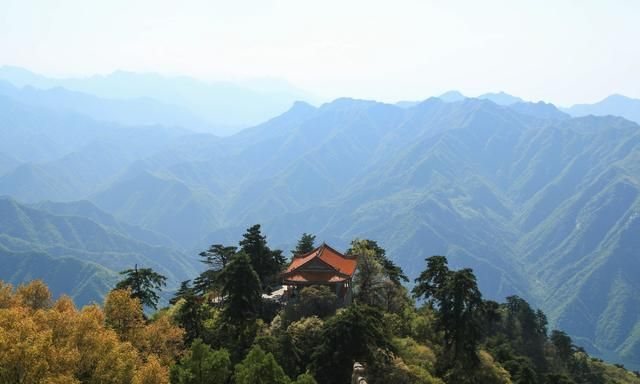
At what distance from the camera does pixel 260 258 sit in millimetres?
65750

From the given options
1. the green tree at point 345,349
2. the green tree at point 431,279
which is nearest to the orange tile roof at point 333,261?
the green tree at point 431,279

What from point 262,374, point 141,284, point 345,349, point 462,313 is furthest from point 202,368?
point 141,284

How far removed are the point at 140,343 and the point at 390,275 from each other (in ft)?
122

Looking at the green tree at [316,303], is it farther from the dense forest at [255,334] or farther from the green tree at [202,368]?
the green tree at [202,368]

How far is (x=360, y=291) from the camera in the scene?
62312 mm

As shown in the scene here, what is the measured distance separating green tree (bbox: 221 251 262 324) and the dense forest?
0.10 meters

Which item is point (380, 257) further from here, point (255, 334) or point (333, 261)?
point (255, 334)

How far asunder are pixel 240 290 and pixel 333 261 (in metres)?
13.3

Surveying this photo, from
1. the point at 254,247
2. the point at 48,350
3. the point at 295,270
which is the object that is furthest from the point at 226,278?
the point at 48,350

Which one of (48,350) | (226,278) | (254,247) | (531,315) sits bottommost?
(48,350)

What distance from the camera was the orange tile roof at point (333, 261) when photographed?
197ft

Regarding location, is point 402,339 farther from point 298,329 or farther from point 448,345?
point 298,329

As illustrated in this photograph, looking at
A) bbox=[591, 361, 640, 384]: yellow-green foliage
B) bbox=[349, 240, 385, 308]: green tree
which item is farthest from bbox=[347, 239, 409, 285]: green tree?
bbox=[591, 361, 640, 384]: yellow-green foliage

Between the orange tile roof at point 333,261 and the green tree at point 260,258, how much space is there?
2998 millimetres
